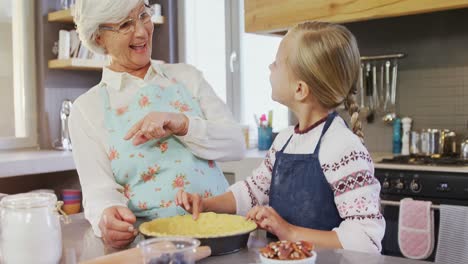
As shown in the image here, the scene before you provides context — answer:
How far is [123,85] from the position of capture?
5.06 feet

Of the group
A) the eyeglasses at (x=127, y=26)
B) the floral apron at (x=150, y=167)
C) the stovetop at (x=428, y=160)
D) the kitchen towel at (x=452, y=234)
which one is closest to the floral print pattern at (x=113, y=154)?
the floral apron at (x=150, y=167)

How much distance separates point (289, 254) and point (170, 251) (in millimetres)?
204

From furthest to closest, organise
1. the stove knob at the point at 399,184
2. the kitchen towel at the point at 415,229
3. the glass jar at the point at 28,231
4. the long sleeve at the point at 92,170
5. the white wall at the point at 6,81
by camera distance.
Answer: the white wall at the point at 6,81 → the stove knob at the point at 399,184 → the kitchen towel at the point at 415,229 → the long sleeve at the point at 92,170 → the glass jar at the point at 28,231

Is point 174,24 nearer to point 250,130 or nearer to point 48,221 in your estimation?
point 250,130

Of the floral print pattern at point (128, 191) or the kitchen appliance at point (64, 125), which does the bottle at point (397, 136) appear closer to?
the kitchen appliance at point (64, 125)

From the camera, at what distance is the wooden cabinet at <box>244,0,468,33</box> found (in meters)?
2.65

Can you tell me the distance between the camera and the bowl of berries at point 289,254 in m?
0.90

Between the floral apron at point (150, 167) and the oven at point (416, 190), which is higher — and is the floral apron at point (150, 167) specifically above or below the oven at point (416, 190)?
above

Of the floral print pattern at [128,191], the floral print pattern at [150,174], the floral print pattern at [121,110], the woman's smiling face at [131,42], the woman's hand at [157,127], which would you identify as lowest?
the floral print pattern at [128,191]

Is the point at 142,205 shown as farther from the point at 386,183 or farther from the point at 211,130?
the point at 386,183

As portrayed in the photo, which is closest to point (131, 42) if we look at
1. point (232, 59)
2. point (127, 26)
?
point (127, 26)

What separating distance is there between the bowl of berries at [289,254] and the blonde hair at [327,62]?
47 cm

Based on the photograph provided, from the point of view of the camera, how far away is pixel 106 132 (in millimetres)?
1465

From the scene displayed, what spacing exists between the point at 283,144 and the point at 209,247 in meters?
0.45
